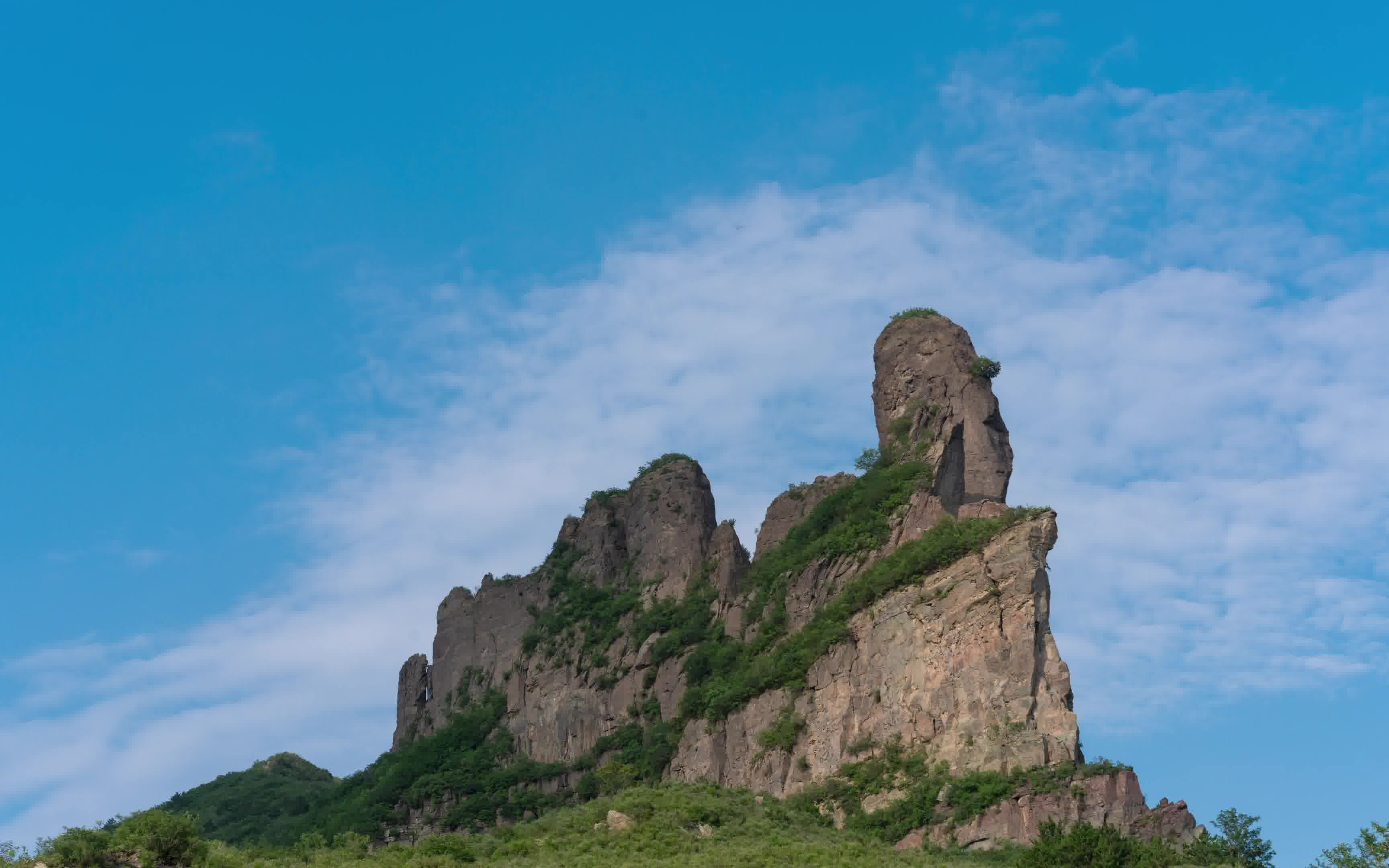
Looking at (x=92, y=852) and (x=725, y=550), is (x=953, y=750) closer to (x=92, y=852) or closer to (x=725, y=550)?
(x=725, y=550)

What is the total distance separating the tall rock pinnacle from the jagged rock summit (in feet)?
0.44

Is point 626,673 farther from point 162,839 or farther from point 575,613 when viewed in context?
point 162,839

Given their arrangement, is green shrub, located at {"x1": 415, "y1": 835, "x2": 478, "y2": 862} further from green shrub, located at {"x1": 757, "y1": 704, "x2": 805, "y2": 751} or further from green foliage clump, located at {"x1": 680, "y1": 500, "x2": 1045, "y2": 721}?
green foliage clump, located at {"x1": 680, "y1": 500, "x2": 1045, "y2": 721}

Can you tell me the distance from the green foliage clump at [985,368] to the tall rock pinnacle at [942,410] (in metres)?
0.30

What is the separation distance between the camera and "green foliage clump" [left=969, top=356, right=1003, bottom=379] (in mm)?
101000

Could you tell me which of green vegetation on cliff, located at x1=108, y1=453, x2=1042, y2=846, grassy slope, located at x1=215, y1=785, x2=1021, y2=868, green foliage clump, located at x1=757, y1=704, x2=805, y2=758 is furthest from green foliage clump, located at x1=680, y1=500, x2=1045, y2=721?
grassy slope, located at x1=215, y1=785, x2=1021, y2=868

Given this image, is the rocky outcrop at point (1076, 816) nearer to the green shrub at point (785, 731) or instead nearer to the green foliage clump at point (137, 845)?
the green shrub at point (785, 731)

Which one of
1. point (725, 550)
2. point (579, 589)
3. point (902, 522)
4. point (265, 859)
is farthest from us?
point (579, 589)

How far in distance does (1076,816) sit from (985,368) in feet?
107

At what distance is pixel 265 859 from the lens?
185ft

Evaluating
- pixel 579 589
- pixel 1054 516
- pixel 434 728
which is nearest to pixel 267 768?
pixel 434 728

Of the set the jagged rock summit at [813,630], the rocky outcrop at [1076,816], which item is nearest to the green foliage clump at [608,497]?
the jagged rock summit at [813,630]

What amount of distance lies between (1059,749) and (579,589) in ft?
138

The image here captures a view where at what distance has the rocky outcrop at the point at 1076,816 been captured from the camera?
75.1 metres
